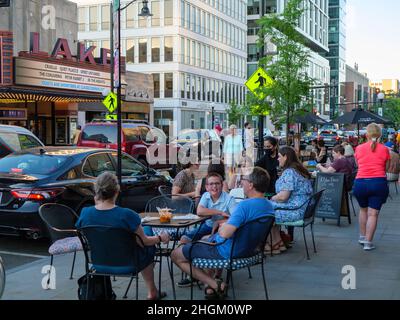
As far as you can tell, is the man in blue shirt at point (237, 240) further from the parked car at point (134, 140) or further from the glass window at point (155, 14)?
the glass window at point (155, 14)

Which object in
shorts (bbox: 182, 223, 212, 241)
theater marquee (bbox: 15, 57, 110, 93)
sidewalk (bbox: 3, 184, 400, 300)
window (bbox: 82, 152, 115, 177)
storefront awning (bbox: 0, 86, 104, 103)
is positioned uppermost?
theater marquee (bbox: 15, 57, 110, 93)

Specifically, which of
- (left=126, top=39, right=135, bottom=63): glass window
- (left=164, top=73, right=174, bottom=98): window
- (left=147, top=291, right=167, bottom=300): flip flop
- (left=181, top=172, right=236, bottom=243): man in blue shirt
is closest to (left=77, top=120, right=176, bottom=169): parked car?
(left=181, top=172, right=236, bottom=243): man in blue shirt

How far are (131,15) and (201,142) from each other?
35.4 meters

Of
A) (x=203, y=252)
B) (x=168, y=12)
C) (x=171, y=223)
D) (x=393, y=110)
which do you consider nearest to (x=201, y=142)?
(x=171, y=223)

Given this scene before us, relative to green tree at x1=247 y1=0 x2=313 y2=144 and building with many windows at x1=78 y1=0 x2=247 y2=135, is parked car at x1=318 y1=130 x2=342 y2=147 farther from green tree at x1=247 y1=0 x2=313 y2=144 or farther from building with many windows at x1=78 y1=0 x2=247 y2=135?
green tree at x1=247 y1=0 x2=313 y2=144

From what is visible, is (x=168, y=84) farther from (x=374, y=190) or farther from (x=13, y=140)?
(x=374, y=190)

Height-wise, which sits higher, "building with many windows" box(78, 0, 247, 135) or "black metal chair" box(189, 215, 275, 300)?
"building with many windows" box(78, 0, 247, 135)

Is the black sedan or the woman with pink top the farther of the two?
the black sedan

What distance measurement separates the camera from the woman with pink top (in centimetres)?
790

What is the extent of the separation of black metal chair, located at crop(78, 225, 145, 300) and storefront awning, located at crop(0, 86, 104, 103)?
2433 cm

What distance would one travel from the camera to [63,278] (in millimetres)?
6508

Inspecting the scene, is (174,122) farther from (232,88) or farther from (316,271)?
(316,271)
